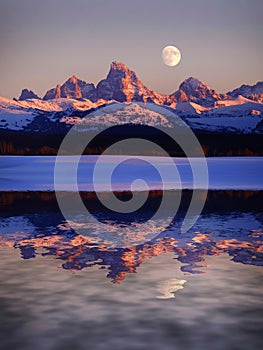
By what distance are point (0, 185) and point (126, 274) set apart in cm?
2350

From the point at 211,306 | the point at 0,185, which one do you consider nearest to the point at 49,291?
the point at 211,306

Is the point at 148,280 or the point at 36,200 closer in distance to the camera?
the point at 148,280

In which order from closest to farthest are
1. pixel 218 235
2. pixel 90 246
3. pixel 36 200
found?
pixel 90 246, pixel 218 235, pixel 36 200

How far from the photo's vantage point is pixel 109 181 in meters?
35.5

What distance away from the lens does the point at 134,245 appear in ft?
48.6

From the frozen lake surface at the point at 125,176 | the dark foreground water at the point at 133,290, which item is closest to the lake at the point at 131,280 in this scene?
the dark foreground water at the point at 133,290

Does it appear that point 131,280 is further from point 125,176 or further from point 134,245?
point 125,176

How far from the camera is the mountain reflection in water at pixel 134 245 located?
12.8 m

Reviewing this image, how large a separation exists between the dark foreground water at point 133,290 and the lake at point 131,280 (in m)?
0.01

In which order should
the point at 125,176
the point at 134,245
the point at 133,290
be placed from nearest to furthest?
the point at 133,290 < the point at 134,245 < the point at 125,176

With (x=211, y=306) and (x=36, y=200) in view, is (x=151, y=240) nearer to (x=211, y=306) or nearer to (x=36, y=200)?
(x=211, y=306)

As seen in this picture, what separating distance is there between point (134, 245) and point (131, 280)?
3.86 m

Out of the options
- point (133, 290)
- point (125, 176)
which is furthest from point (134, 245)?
point (125, 176)

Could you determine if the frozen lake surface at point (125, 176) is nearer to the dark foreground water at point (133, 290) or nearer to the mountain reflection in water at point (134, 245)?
the mountain reflection in water at point (134, 245)
